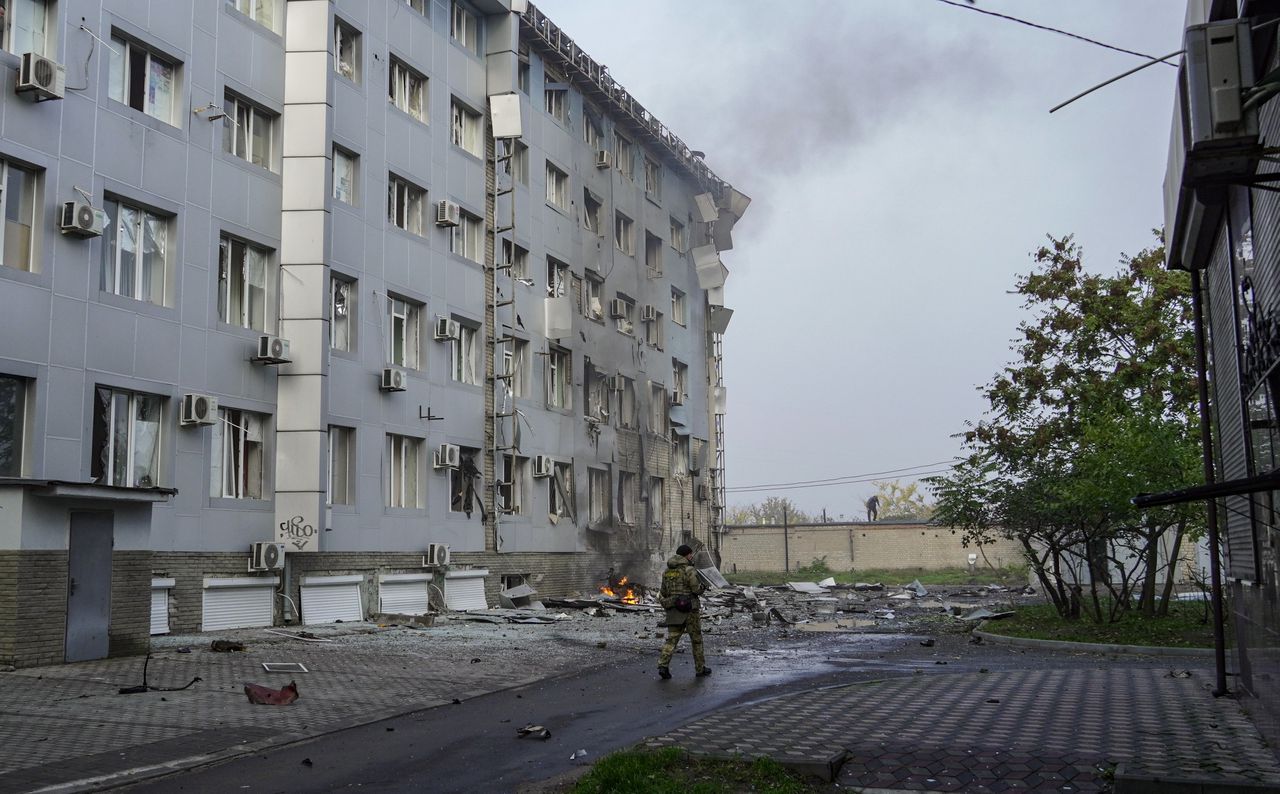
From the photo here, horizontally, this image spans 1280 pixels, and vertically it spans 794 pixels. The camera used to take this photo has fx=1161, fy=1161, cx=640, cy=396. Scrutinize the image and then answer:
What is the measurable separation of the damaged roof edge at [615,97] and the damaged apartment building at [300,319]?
183mm

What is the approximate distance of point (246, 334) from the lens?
22016mm

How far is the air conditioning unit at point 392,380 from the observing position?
83.9 feet

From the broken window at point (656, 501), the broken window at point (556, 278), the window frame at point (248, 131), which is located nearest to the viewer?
the window frame at point (248, 131)

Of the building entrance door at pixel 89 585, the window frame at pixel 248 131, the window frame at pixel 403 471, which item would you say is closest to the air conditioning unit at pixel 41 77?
the window frame at pixel 248 131

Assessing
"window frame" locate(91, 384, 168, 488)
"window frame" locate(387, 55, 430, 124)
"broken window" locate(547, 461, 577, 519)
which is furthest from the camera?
"broken window" locate(547, 461, 577, 519)

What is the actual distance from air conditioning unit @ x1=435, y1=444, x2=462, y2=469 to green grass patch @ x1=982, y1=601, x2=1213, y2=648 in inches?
502

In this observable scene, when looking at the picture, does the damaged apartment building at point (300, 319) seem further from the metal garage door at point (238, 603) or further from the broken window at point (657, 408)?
the broken window at point (657, 408)

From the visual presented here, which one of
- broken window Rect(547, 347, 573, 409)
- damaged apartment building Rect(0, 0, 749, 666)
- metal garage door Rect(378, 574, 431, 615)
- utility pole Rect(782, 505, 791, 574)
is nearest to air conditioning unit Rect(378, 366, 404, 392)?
damaged apartment building Rect(0, 0, 749, 666)

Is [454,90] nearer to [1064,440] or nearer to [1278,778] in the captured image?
[1064,440]

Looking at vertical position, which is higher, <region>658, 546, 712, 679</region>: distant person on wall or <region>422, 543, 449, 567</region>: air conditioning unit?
<region>422, 543, 449, 567</region>: air conditioning unit

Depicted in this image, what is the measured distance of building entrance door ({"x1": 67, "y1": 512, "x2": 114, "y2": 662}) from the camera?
15.2 meters

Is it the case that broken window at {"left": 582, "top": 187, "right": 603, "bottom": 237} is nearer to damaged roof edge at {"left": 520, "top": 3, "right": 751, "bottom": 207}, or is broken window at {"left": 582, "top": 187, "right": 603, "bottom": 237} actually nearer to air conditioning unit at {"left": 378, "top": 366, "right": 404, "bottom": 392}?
damaged roof edge at {"left": 520, "top": 3, "right": 751, "bottom": 207}

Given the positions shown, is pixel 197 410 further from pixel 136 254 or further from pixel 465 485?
pixel 465 485

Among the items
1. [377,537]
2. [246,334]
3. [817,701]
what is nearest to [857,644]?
[817,701]
